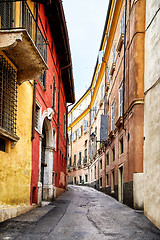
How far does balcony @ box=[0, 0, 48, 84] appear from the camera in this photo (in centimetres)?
662

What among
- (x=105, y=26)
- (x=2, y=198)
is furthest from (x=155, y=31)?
(x=105, y=26)

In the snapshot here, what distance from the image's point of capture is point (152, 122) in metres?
8.32

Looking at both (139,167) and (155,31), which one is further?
(139,167)

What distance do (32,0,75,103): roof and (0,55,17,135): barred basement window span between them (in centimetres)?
222

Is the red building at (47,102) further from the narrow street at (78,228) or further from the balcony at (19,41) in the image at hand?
the narrow street at (78,228)

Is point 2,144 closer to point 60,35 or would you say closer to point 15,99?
point 15,99

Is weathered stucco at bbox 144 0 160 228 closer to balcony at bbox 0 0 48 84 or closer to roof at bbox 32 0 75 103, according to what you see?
balcony at bbox 0 0 48 84

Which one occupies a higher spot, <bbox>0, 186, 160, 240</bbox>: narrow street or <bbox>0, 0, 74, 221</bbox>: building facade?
<bbox>0, 0, 74, 221</bbox>: building facade

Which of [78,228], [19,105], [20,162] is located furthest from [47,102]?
[78,228]

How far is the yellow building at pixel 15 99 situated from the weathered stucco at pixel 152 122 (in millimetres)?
3214

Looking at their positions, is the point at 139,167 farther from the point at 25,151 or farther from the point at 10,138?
the point at 10,138

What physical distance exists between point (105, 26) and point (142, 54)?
1107cm

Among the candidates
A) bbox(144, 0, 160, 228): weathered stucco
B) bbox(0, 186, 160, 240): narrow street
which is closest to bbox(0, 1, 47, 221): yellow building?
bbox(0, 186, 160, 240): narrow street

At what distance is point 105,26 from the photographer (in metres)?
21.3
